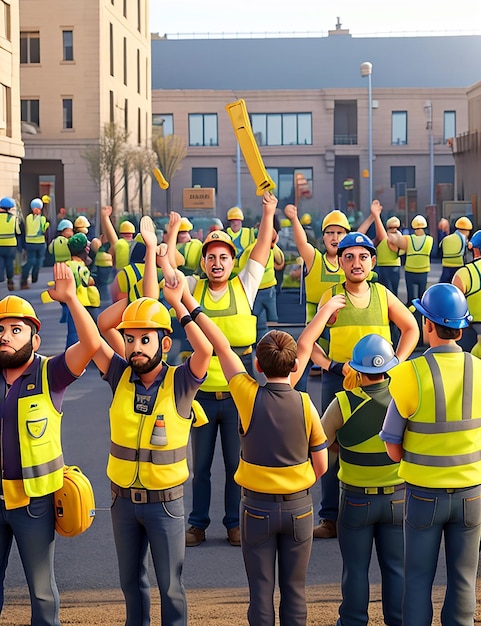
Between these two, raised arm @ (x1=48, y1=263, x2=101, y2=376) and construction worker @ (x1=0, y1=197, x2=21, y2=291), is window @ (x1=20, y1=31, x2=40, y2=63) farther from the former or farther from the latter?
raised arm @ (x1=48, y1=263, x2=101, y2=376)

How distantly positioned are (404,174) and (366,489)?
2471 inches

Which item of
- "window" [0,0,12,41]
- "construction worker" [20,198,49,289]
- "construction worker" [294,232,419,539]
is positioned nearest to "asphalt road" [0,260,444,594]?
"construction worker" [294,232,419,539]

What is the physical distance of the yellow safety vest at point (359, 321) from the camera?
7375 mm

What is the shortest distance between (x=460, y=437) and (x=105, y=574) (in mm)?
2897

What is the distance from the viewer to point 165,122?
219 feet

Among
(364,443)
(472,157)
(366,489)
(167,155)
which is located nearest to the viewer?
(366,489)

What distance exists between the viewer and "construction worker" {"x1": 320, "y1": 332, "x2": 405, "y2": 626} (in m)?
5.64

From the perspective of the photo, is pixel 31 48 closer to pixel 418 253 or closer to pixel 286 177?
pixel 286 177

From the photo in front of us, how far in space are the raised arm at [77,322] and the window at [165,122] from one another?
204 feet

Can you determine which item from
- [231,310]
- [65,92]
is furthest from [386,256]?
[65,92]

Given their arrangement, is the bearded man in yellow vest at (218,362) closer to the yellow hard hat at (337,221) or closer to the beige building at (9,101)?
the yellow hard hat at (337,221)

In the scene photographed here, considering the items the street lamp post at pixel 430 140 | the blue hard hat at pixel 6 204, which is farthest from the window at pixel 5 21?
the street lamp post at pixel 430 140

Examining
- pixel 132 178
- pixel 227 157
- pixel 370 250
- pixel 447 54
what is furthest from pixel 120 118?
pixel 370 250

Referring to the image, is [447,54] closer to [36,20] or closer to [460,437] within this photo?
[36,20]
